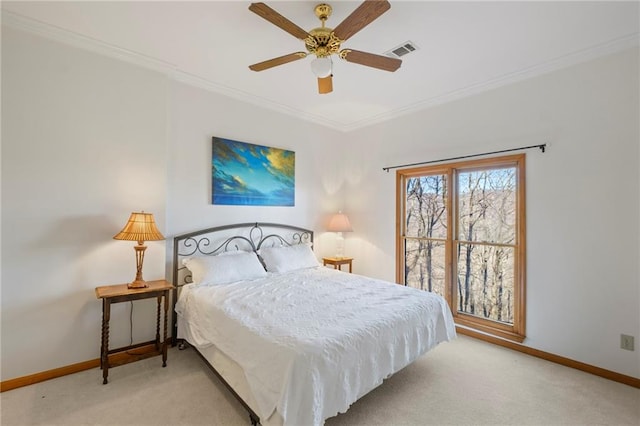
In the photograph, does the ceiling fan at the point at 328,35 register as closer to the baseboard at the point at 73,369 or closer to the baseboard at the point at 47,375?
the baseboard at the point at 73,369

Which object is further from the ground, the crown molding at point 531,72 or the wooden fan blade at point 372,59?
the crown molding at point 531,72

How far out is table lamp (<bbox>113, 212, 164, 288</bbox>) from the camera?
245 cm

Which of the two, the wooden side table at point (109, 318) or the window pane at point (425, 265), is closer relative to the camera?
the wooden side table at point (109, 318)

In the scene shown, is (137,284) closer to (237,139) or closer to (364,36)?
(237,139)

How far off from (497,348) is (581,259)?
1202 millimetres

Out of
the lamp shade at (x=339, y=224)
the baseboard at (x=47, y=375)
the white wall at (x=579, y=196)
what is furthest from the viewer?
the lamp shade at (x=339, y=224)

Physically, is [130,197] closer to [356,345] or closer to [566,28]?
[356,345]

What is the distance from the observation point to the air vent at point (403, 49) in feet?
8.21

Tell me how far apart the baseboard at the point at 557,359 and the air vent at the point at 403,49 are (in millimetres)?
3077

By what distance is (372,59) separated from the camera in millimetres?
2145

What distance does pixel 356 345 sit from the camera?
5.80ft

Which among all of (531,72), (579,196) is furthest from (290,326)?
(531,72)

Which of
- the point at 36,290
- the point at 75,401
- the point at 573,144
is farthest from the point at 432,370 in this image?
the point at 36,290

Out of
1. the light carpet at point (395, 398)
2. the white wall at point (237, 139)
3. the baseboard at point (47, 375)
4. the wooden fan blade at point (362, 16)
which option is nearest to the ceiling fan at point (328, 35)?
the wooden fan blade at point (362, 16)
